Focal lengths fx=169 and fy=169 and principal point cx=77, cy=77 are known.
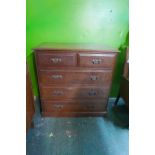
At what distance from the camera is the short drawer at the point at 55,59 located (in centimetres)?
181

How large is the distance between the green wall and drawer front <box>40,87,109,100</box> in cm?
62

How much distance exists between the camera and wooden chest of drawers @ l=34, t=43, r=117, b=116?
1.83 meters

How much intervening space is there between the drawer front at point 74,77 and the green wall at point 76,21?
0.57 m

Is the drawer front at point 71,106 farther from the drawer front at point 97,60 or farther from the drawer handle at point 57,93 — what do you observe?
the drawer front at point 97,60

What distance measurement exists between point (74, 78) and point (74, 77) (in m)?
0.01

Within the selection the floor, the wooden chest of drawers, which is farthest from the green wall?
the floor

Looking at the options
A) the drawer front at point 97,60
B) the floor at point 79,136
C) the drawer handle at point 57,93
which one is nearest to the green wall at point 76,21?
the drawer front at point 97,60
